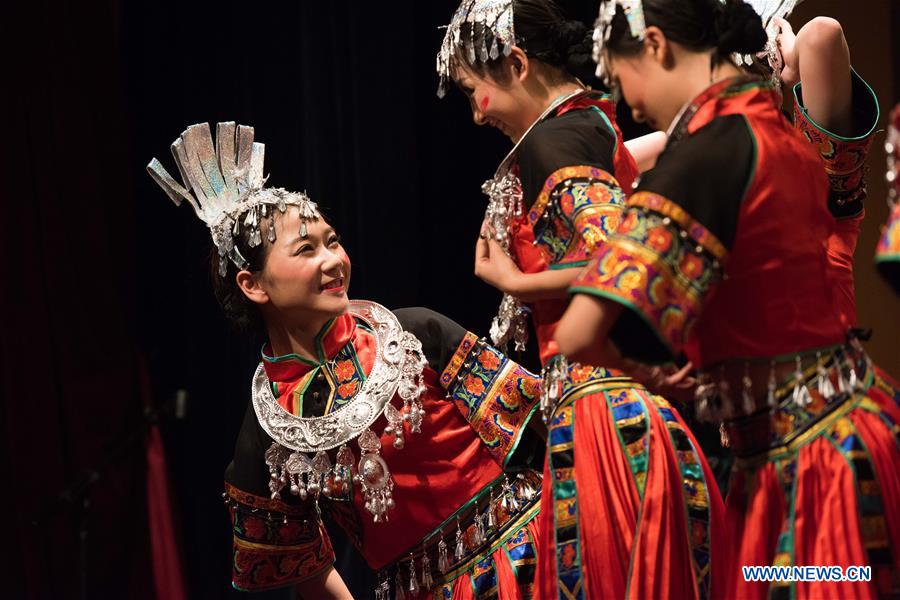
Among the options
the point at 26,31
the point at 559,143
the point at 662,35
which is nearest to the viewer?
the point at 662,35

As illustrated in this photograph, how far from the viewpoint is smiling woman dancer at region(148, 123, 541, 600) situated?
238 cm

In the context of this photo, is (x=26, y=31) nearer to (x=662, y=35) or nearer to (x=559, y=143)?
(x=559, y=143)

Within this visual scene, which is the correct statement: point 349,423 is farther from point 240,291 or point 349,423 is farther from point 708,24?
point 708,24

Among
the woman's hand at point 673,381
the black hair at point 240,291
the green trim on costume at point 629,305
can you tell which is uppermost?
the green trim on costume at point 629,305

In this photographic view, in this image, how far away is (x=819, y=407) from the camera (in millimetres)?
1506

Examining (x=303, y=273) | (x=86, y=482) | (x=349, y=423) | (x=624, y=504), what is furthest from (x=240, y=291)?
(x=624, y=504)

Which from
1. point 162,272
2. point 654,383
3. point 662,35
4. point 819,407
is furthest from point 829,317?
point 162,272

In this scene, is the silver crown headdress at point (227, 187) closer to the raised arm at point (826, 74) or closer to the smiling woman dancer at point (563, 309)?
the smiling woman dancer at point (563, 309)

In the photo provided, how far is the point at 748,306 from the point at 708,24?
384mm

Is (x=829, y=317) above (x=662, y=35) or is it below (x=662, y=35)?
below

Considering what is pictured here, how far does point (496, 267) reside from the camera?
1.93m

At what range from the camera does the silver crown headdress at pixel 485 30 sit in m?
2.05

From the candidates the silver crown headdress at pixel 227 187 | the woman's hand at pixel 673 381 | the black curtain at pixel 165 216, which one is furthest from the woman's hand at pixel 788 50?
the black curtain at pixel 165 216

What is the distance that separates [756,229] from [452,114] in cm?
225
